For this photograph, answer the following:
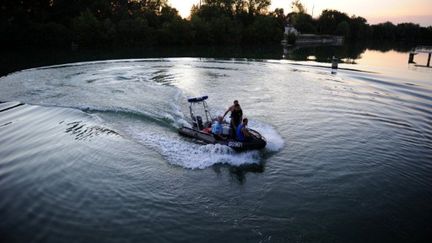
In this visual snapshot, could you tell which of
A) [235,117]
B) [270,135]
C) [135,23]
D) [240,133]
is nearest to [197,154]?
[240,133]

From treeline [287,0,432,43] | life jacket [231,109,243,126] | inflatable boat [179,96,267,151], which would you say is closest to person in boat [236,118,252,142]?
inflatable boat [179,96,267,151]

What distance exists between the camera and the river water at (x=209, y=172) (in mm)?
10344

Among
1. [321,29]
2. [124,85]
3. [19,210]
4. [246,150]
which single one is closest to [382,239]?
[246,150]

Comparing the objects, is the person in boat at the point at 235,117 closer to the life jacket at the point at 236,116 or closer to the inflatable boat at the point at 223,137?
the life jacket at the point at 236,116

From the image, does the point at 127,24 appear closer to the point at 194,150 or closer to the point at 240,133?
the point at 194,150

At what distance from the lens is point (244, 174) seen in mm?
13742

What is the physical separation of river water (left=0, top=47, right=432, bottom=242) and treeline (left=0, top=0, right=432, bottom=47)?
41.6 m

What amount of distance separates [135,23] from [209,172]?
6648 centimetres

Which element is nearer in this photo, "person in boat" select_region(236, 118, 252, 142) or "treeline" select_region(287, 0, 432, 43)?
"person in boat" select_region(236, 118, 252, 142)

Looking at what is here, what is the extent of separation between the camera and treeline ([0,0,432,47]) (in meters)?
61.5

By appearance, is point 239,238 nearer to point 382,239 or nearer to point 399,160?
point 382,239

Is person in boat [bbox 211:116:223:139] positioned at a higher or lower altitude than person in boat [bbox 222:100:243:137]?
lower

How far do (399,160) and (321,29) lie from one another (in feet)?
425

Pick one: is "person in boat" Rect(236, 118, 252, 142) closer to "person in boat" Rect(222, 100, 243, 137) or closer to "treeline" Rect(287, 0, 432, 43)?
"person in boat" Rect(222, 100, 243, 137)
